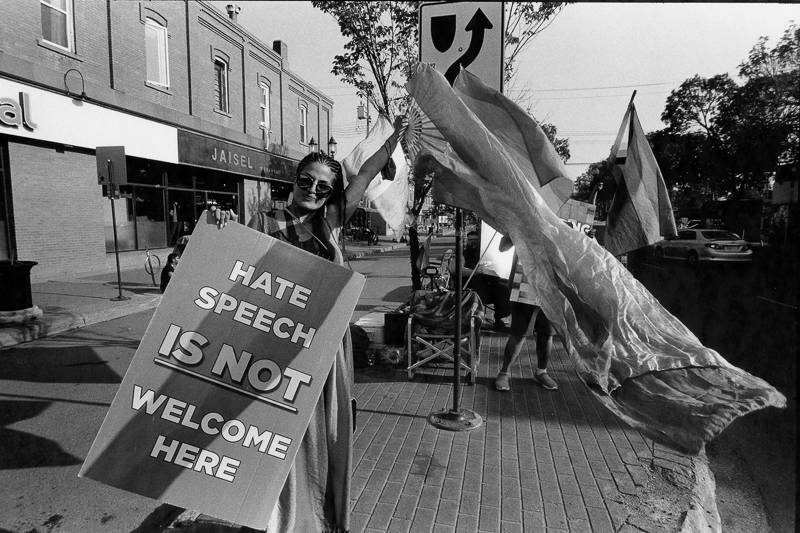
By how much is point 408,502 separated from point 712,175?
32307 mm

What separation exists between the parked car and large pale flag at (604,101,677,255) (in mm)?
18238

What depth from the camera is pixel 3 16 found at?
10.6 metres

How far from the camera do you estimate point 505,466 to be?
10.9 feet

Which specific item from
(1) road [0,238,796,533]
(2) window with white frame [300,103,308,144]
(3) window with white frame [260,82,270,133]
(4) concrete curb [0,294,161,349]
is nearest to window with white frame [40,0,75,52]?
(4) concrete curb [0,294,161,349]

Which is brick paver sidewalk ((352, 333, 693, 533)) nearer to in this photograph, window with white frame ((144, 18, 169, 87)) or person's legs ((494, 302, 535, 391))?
person's legs ((494, 302, 535, 391))

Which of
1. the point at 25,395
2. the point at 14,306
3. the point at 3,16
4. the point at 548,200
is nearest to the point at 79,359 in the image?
the point at 25,395

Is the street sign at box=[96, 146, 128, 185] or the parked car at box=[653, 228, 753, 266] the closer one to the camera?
the street sign at box=[96, 146, 128, 185]

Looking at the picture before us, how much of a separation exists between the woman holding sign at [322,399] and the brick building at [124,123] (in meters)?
10.3

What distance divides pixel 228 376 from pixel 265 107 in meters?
23.3

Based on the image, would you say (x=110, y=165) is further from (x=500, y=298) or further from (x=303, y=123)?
(x=303, y=123)

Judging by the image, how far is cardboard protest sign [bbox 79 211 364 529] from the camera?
6.48 ft

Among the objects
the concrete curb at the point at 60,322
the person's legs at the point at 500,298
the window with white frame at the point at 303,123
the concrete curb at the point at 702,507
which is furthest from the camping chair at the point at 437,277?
the window with white frame at the point at 303,123

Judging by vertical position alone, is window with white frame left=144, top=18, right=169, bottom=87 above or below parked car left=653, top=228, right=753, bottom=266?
above

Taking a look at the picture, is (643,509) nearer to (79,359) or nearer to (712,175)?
(79,359)
